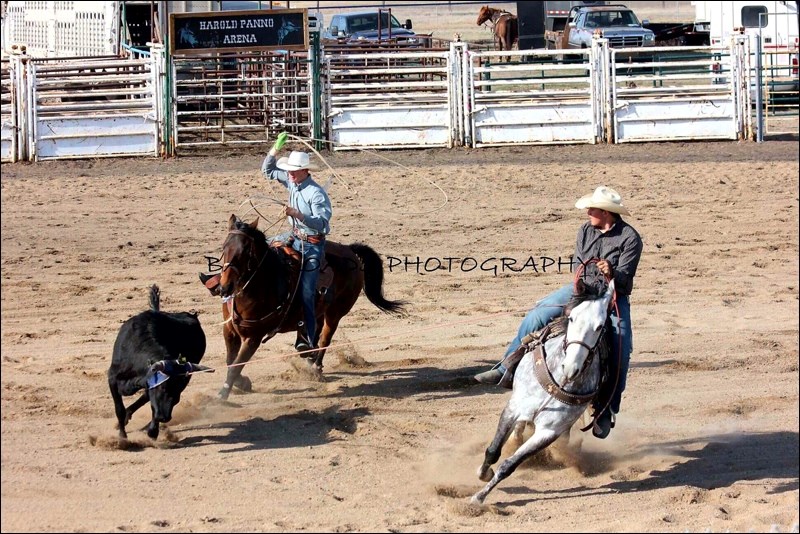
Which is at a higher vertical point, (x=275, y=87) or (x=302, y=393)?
(x=275, y=87)

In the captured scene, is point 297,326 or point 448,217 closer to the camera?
point 297,326

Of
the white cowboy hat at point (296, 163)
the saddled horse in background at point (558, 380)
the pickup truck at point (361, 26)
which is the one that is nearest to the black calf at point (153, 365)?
the white cowboy hat at point (296, 163)

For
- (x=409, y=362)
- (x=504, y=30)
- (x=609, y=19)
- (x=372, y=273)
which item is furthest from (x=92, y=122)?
(x=609, y=19)

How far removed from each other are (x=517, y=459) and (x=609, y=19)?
22.9m

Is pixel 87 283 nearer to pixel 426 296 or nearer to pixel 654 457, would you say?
pixel 426 296

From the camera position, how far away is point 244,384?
812cm

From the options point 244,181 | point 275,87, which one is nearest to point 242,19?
point 275,87

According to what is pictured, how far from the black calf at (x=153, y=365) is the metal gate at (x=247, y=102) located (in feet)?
31.8

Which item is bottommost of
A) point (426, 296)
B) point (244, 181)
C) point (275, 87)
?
point (426, 296)

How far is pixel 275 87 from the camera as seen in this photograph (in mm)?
19266

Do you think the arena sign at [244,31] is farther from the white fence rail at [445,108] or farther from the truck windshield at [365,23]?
the truck windshield at [365,23]

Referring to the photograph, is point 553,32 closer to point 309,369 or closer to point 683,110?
point 683,110

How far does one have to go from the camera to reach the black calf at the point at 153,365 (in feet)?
22.0

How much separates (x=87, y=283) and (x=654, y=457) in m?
5.93
